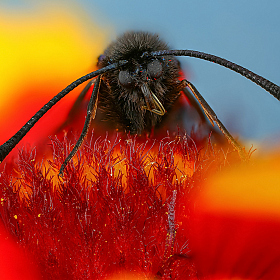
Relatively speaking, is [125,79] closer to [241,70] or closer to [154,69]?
[154,69]

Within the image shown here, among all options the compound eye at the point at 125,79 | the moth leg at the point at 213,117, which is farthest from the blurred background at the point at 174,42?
the compound eye at the point at 125,79

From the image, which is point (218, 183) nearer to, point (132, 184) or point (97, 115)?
point (132, 184)

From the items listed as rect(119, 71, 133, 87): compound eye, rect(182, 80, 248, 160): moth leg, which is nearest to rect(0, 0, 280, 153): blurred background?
rect(182, 80, 248, 160): moth leg

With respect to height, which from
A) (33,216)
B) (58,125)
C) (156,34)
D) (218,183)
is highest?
(156,34)

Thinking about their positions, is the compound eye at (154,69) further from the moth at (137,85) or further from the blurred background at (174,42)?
the blurred background at (174,42)

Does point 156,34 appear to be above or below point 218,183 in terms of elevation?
above

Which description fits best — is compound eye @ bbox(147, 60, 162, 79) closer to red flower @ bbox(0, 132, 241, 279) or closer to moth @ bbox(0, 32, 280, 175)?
moth @ bbox(0, 32, 280, 175)

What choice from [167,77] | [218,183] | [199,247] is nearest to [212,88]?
[167,77]
